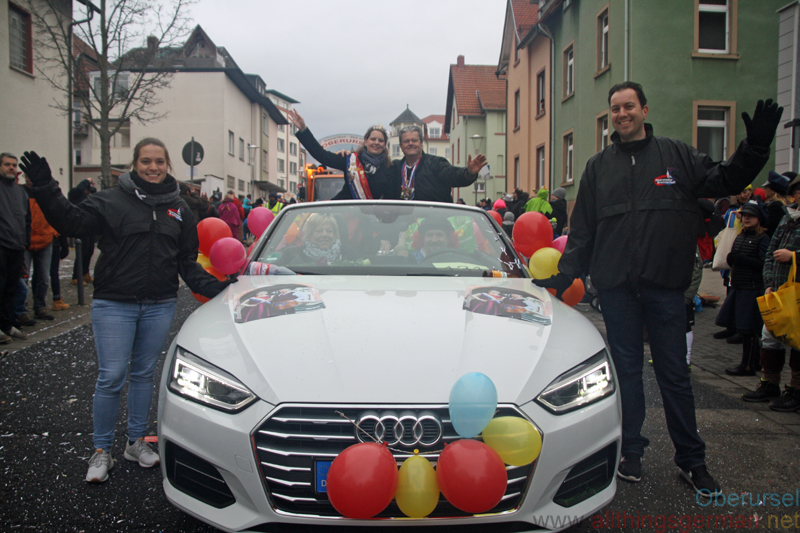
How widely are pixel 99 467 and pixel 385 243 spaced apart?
1.90 meters

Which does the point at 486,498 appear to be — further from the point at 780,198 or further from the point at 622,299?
the point at 780,198

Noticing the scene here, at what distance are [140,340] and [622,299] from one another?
2633mm

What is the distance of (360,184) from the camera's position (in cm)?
518

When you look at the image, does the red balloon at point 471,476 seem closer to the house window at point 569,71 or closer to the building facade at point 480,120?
the house window at point 569,71

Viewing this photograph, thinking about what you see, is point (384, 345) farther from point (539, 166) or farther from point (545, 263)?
point (539, 166)

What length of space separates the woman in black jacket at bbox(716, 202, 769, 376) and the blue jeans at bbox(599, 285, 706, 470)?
2.55 m

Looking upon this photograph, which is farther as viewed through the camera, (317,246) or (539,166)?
(539,166)

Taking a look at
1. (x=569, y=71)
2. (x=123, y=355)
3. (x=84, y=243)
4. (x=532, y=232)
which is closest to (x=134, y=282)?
(x=123, y=355)

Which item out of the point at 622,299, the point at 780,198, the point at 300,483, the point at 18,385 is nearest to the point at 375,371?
the point at 300,483

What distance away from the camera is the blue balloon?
1868 mm

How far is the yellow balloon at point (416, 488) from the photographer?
1841mm

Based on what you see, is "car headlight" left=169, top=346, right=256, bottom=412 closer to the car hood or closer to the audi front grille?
the car hood

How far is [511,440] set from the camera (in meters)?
1.93

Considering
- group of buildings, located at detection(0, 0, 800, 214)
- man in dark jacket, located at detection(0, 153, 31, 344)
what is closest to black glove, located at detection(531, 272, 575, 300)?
man in dark jacket, located at detection(0, 153, 31, 344)
